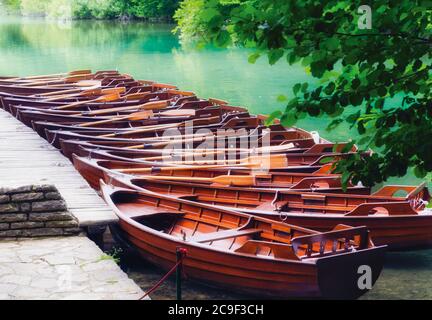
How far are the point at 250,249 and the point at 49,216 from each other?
2.01 meters

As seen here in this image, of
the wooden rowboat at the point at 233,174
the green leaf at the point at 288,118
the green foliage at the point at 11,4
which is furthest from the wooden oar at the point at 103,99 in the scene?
the green foliage at the point at 11,4

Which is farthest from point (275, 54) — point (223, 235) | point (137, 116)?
point (137, 116)

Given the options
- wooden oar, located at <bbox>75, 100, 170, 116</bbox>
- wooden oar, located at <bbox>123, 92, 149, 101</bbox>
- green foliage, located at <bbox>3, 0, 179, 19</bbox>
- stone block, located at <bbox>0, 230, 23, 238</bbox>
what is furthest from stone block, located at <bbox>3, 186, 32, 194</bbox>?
green foliage, located at <bbox>3, 0, 179, 19</bbox>

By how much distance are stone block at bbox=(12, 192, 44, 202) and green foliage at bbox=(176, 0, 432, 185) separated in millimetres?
3513

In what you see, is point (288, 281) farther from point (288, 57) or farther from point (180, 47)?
point (180, 47)

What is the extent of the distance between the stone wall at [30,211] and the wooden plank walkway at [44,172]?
137mm

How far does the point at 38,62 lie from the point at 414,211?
29340mm

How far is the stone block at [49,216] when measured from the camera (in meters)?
6.34

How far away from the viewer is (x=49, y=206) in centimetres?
637

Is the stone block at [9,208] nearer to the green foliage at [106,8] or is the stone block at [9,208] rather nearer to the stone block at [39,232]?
the stone block at [39,232]

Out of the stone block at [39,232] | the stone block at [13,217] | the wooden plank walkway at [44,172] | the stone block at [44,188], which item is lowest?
the wooden plank walkway at [44,172]

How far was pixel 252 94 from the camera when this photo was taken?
24344mm

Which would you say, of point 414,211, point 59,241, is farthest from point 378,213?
point 59,241

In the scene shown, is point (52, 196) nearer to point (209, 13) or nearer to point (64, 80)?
point (209, 13)
